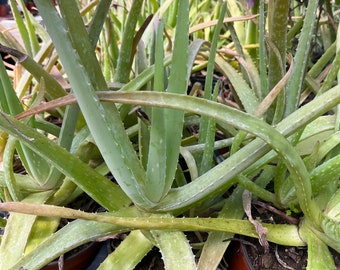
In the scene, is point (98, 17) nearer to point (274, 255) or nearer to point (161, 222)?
point (161, 222)

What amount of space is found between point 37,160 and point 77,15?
25cm

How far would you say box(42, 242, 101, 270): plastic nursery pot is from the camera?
19.0 inches

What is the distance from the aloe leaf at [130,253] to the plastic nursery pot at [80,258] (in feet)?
0.27

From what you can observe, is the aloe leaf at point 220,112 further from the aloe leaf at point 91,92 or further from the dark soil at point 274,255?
the dark soil at point 274,255

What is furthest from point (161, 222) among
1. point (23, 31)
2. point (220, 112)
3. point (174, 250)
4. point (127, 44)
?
point (23, 31)

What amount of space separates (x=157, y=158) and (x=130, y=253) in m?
0.12

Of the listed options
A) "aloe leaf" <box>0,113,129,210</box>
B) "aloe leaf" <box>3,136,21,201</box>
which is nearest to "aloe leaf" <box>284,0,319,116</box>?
"aloe leaf" <box>0,113,129,210</box>

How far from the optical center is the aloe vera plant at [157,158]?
1.10 feet

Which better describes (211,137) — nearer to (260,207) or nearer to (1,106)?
(260,207)

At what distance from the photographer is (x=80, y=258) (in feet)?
1.67

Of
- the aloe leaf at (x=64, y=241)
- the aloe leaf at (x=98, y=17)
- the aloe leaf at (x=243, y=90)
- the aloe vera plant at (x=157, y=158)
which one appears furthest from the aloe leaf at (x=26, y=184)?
the aloe leaf at (x=243, y=90)

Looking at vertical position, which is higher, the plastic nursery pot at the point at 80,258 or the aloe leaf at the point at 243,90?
the aloe leaf at the point at 243,90

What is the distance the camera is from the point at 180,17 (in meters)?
0.34

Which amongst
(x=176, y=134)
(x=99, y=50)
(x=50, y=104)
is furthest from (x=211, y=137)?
(x=99, y=50)
